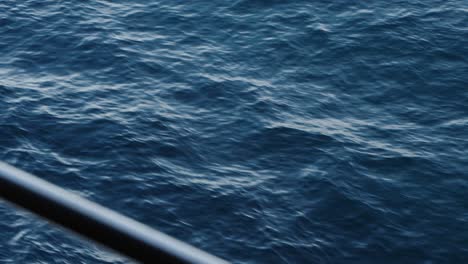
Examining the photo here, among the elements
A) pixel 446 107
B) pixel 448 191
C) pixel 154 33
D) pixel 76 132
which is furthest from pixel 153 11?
pixel 448 191

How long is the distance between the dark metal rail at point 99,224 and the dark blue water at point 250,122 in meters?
37.0

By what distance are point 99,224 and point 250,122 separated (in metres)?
48.0

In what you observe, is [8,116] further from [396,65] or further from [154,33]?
[396,65]

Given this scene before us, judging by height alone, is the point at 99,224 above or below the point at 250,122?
above

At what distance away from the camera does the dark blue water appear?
41.2 meters

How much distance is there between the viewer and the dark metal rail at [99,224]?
69.9 inches

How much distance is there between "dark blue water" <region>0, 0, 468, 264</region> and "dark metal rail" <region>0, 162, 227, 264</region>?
3702 cm

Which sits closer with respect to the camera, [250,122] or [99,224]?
[99,224]

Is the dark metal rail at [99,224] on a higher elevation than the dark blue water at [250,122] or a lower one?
higher

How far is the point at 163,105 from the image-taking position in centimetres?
5162

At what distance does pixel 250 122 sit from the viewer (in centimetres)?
4978

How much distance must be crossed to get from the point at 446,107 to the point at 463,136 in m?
3.49

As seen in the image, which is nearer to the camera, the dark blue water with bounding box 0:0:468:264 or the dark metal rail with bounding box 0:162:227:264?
the dark metal rail with bounding box 0:162:227:264

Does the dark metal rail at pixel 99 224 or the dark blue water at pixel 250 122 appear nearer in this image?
the dark metal rail at pixel 99 224
